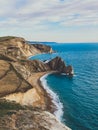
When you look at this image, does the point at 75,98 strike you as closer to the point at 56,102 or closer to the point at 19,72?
the point at 56,102

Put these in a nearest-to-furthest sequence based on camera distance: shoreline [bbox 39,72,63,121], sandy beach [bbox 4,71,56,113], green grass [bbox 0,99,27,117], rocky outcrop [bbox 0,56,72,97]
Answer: green grass [bbox 0,99,27,117]
shoreline [bbox 39,72,63,121]
sandy beach [bbox 4,71,56,113]
rocky outcrop [bbox 0,56,72,97]

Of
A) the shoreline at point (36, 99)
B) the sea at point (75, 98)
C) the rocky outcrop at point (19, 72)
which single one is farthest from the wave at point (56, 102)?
the rocky outcrop at point (19, 72)

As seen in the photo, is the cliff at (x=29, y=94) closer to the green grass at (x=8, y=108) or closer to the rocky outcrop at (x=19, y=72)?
the rocky outcrop at (x=19, y=72)

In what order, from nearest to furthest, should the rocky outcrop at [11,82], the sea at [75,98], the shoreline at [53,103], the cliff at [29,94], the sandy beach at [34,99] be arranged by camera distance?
1. the cliff at [29,94]
2. the sea at [75,98]
3. the shoreline at [53,103]
4. the sandy beach at [34,99]
5. the rocky outcrop at [11,82]

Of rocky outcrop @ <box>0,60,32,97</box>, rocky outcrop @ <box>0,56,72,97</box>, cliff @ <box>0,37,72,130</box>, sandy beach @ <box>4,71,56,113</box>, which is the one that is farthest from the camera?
rocky outcrop @ <box>0,56,72,97</box>

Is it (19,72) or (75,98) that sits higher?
(19,72)

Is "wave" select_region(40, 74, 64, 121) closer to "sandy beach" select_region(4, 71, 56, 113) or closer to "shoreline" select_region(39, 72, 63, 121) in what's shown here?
"shoreline" select_region(39, 72, 63, 121)

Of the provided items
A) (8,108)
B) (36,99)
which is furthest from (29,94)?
(8,108)

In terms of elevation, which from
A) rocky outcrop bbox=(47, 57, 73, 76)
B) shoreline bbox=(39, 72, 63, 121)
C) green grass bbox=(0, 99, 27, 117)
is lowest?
shoreline bbox=(39, 72, 63, 121)

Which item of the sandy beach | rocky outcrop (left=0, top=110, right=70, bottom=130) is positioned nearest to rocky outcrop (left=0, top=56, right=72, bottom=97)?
the sandy beach

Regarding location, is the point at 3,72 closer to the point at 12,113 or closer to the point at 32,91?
the point at 32,91

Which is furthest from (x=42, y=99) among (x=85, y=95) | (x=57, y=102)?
(x=85, y=95)

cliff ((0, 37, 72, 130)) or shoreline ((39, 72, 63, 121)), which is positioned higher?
cliff ((0, 37, 72, 130))
